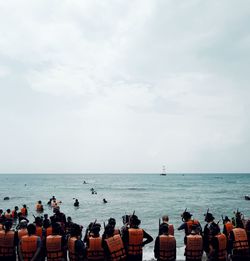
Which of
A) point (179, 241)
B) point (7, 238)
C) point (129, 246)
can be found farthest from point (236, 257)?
point (179, 241)

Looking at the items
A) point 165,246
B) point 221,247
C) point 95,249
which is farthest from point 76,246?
point 221,247

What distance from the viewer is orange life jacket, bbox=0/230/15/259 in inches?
399

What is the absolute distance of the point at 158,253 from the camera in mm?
9742

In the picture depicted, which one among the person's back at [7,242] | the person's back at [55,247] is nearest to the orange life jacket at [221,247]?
the person's back at [55,247]

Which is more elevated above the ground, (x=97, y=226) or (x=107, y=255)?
(x=97, y=226)

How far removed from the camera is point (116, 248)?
9266 mm

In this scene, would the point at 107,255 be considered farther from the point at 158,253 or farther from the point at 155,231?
the point at 155,231

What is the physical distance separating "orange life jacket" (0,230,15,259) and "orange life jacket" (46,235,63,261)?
135 centimetres

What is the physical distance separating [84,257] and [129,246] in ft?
4.47

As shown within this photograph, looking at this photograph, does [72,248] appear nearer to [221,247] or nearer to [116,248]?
[116,248]

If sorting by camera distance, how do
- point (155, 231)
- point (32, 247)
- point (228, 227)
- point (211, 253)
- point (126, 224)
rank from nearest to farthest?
point (32, 247)
point (211, 253)
point (126, 224)
point (228, 227)
point (155, 231)

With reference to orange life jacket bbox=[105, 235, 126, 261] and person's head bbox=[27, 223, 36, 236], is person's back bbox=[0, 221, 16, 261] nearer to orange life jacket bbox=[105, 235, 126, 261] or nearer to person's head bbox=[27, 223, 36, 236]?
person's head bbox=[27, 223, 36, 236]

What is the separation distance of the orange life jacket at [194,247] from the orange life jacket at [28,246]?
14.9 feet

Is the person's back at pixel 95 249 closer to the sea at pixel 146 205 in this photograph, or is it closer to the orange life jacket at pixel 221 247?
the orange life jacket at pixel 221 247
